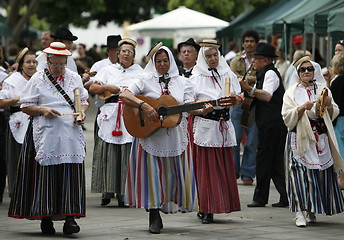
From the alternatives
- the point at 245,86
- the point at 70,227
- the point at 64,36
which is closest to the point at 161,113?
the point at 70,227

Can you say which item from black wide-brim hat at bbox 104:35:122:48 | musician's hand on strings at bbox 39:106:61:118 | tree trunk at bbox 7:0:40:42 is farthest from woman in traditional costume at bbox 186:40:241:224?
tree trunk at bbox 7:0:40:42

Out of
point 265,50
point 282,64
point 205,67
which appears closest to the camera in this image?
point 205,67

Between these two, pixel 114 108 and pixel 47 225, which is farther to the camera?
pixel 114 108

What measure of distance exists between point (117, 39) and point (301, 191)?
12.3ft

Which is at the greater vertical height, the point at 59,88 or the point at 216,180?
the point at 59,88

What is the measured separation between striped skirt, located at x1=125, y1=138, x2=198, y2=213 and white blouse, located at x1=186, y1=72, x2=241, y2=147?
596mm

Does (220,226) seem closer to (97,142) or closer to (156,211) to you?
(156,211)

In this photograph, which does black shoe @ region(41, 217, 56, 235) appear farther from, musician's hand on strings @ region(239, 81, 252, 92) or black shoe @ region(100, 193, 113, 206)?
musician's hand on strings @ region(239, 81, 252, 92)

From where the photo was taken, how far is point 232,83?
10500 mm

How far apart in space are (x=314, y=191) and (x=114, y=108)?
2.99m

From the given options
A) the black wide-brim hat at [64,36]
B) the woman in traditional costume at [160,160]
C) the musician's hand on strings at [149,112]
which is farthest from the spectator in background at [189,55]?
the musician's hand on strings at [149,112]

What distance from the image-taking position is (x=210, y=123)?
10438 mm

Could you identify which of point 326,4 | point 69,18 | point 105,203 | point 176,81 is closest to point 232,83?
point 176,81

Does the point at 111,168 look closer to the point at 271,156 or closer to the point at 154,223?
the point at 271,156
